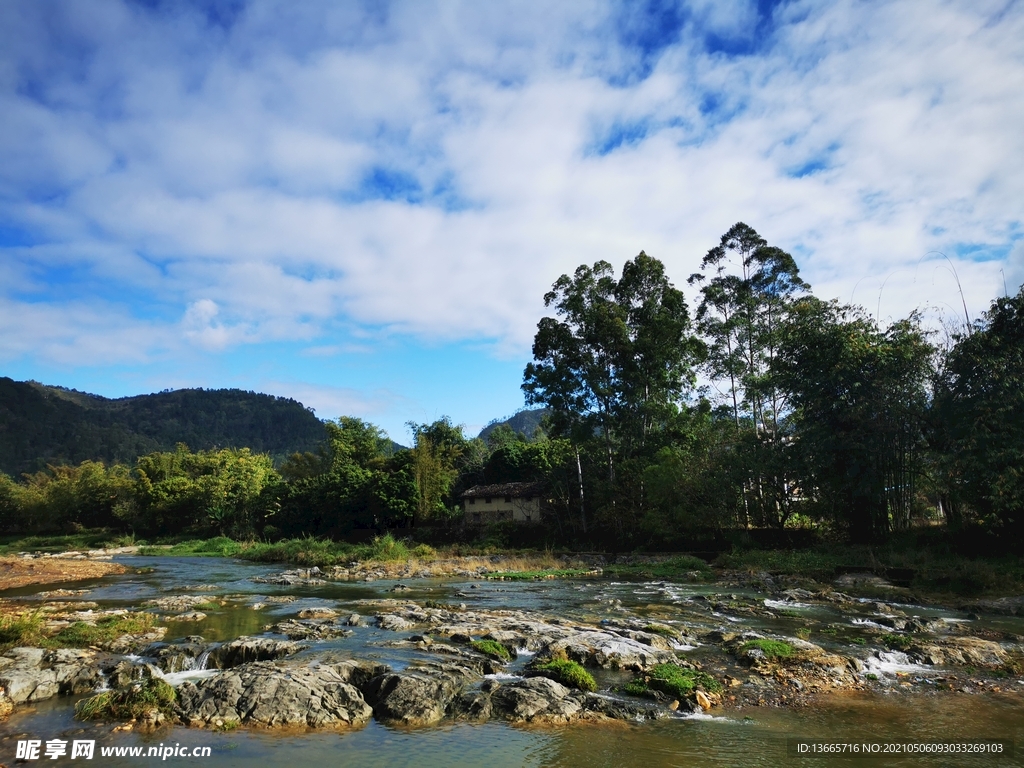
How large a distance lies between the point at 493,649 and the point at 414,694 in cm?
329

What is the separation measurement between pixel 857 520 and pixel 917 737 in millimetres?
22949

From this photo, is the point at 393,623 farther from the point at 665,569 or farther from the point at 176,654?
the point at 665,569

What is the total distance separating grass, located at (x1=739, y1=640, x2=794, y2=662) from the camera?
40.8ft

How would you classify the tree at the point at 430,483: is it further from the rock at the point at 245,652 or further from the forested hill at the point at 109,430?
the forested hill at the point at 109,430

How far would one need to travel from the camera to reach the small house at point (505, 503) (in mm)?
45969

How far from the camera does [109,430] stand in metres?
153

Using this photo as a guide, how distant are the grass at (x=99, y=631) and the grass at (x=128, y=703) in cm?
383

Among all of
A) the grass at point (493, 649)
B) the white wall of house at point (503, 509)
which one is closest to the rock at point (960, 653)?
the grass at point (493, 649)

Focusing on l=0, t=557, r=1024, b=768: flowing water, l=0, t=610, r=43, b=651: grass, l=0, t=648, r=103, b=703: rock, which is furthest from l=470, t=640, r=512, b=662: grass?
l=0, t=610, r=43, b=651: grass

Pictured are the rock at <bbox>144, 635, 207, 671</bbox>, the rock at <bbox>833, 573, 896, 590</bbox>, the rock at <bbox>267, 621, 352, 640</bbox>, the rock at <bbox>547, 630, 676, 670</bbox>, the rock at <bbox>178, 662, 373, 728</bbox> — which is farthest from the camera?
the rock at <bbox>833, 573, 896, 590</bbox>

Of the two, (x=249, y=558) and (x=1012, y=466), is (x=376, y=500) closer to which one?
(x=249, y=558)

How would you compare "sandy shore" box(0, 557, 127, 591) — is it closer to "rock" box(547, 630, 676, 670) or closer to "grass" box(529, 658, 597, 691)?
"rock" box(547, 630, 676, 670)

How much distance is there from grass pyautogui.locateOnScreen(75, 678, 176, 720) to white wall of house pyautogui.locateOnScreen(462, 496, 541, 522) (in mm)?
36402

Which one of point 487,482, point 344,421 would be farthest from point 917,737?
point 344,421
